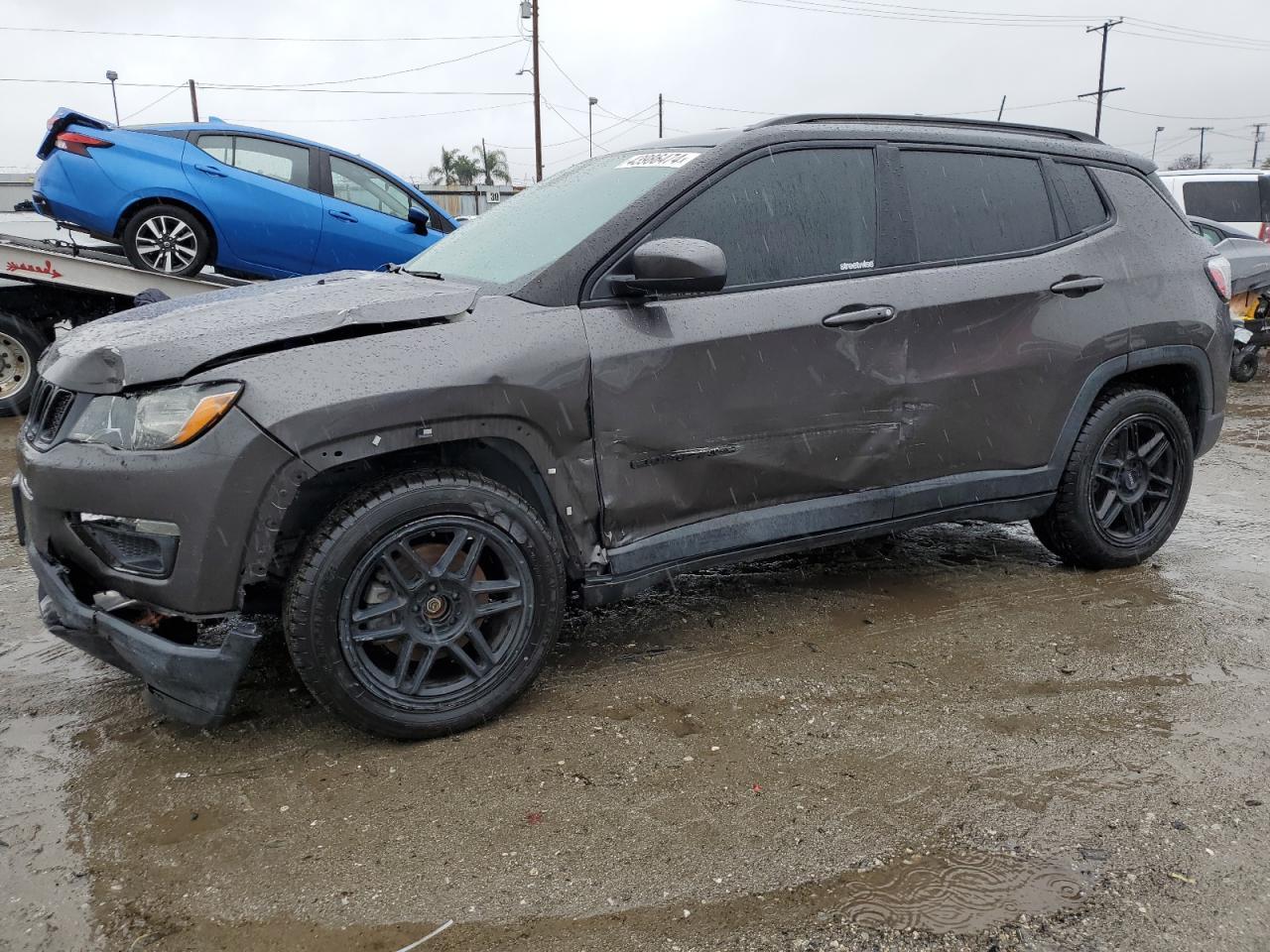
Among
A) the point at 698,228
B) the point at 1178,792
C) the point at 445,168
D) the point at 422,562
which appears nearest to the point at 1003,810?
the point at 1178,792

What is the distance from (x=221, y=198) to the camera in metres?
8.13

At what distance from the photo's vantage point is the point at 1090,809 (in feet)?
8.14

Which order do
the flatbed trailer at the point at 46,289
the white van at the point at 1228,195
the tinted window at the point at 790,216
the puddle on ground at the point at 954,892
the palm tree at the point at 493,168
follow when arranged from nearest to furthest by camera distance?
the puddle on ground at the point at 954,892, the tinted window at the point at 790,216, the flatbed trailer at the point at 46,289, the white van at the point at 1228,195, the palm tree at the point at 493,168

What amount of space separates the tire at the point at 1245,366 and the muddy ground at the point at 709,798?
7.70 m

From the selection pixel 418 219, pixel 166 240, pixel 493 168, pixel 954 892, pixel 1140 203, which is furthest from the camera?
pixel 493 168

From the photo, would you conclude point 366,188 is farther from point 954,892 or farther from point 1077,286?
point 954,892

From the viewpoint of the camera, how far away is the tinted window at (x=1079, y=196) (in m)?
3.92

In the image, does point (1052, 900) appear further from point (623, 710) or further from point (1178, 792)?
point (623, 710)

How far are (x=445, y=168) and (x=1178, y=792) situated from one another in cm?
5462

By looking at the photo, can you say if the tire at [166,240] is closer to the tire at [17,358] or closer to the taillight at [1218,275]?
the tire at [17,358]

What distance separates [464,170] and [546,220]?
5272 cm

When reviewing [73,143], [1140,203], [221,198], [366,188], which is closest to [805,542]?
[1140,203]

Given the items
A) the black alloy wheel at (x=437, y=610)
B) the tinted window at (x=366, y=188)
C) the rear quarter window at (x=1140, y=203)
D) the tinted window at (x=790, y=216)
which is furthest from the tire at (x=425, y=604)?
the tinted window at (x=366, y=188)

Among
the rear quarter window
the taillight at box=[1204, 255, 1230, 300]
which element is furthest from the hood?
the taillight at box=[1204, 255, 1230, 300]
